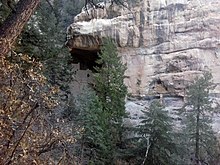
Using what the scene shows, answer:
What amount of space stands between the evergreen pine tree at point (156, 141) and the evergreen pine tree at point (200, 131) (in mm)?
1386

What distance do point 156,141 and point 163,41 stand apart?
10.0m

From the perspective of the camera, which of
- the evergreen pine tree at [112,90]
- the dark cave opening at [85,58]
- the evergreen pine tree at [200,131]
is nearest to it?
the evergreen pine tree at [200,131]

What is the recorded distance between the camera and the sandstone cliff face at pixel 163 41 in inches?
891

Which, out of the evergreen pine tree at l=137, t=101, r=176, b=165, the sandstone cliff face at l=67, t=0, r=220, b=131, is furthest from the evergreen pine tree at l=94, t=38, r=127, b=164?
the sandstone cliff face at l=67, t=0, r=220, b=131

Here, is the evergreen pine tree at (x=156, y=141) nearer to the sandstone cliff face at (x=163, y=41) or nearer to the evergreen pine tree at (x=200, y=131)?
the evergreen pine tree at (x=200, y=131)

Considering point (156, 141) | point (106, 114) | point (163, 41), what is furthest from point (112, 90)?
point (163, 41)

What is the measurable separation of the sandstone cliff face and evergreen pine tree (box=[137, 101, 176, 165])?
6.83 meters

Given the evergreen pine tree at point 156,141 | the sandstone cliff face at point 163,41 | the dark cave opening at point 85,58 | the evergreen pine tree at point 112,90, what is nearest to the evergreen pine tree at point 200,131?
the evergreen pine tree at point 156,141

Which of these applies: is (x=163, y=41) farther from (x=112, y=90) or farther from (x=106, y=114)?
(x=106, y=114)

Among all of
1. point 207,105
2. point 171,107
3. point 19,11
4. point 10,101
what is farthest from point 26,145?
point 171,107

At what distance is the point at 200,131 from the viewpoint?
16.4m

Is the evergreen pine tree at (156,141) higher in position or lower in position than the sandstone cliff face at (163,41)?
lower

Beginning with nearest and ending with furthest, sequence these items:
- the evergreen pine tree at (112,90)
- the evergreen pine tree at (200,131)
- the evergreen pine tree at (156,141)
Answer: the evergreen pine tree at (156,141) < the evergreen pine tree at (200,131) < the evergreen pine tree at (112,90)

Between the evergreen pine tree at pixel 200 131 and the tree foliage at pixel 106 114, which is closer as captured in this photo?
the tree foliage at pixel 106 114
